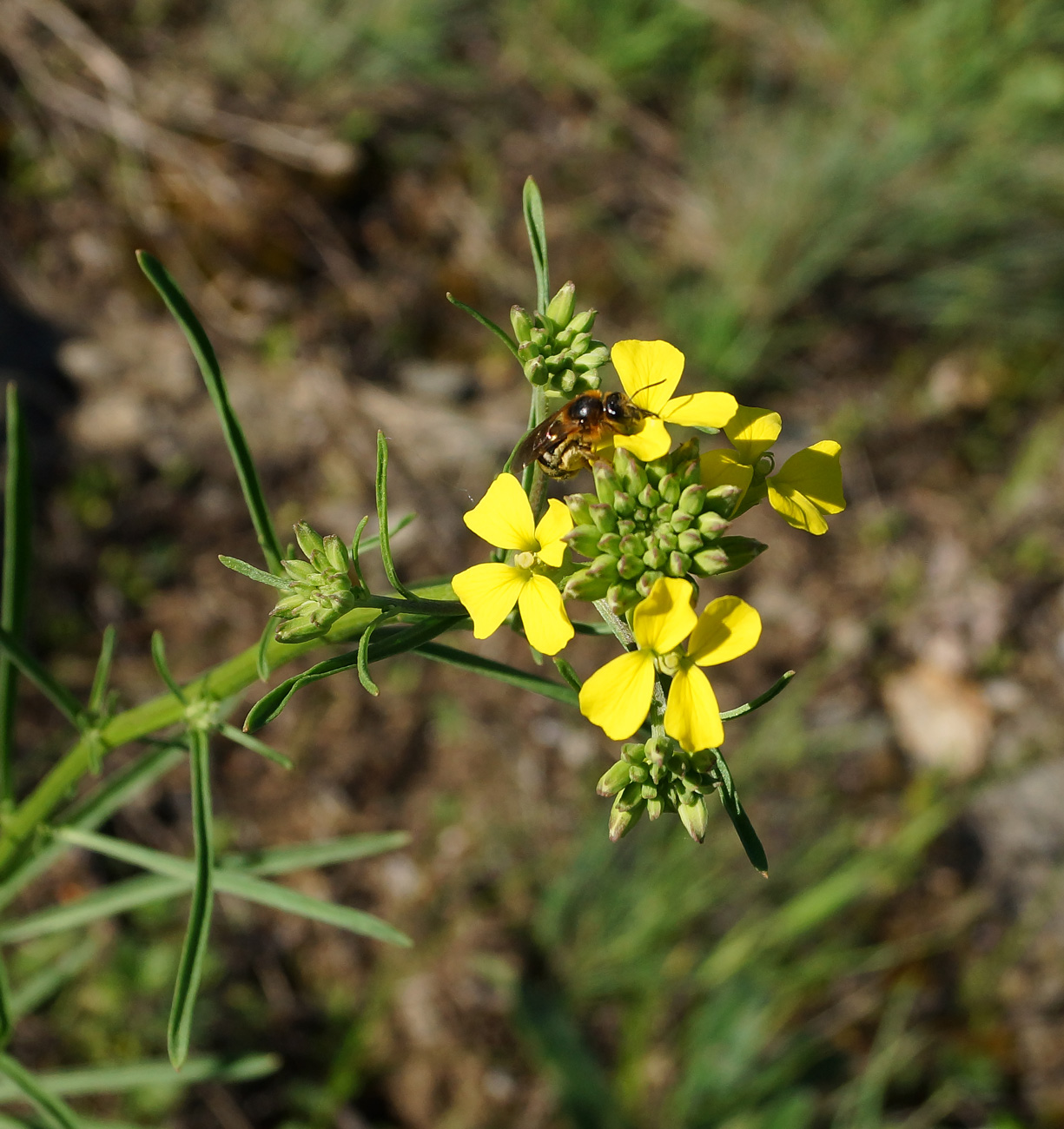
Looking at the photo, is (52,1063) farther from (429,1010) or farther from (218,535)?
(218,535)

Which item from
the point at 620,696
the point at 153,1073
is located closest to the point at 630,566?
the point at 620,696

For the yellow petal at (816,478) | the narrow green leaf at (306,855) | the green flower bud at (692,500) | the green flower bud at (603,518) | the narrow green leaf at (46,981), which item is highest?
the yellow petal at (816,478)

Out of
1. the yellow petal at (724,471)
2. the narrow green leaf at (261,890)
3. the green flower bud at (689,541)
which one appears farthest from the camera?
the narrow green leaf at (261,890)

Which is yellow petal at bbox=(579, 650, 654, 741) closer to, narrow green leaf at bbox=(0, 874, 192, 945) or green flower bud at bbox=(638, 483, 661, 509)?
green flower bud at bbox=(638, 483, 661, 509)

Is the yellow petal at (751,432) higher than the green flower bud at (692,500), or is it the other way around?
the yellow petal at (751,432)

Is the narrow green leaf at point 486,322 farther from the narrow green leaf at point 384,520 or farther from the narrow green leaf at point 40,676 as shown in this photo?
the narrow green leaf at point 40,676

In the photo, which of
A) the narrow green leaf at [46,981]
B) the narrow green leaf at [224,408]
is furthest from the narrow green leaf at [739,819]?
the narrow green leaf at [46,981]

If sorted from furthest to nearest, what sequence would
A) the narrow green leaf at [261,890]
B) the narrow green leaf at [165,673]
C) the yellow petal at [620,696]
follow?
1. the narrow green leaf at [261,890]
2. the narrow green leaf at [165,673]
3. the yellow petal at [620,696]

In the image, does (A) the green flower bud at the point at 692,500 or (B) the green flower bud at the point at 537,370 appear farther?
(B) the green flower bud at the point at 537,370

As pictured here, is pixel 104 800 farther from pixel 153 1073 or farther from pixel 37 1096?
pixel 153 1073
